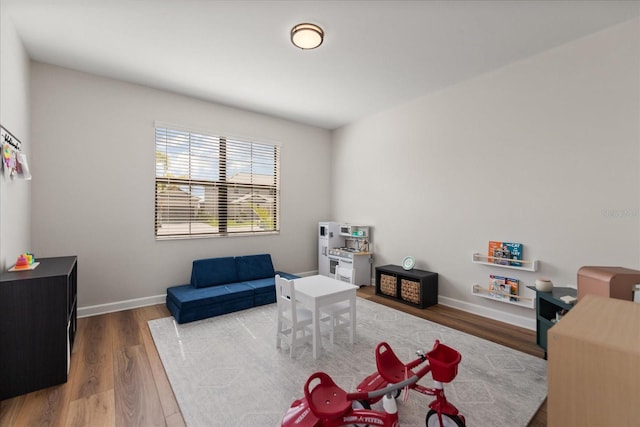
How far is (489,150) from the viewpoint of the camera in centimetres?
357

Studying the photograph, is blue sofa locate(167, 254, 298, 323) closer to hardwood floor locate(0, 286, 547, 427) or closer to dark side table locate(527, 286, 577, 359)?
hardwood floor locate(0, 286, 547, 427)

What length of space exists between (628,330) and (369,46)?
2.97m

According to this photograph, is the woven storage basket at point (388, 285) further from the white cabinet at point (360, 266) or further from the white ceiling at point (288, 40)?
the white ceiling at point (288, 40)

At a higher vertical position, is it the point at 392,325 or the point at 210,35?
the point at 210,35

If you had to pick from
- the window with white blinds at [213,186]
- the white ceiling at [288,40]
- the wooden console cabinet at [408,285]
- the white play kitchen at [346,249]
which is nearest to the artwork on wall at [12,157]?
the white ceiling at [288,40]

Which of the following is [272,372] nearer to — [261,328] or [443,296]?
[261,328]

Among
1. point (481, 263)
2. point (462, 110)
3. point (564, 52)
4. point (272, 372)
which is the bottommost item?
point (272, 372)

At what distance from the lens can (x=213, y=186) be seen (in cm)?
451

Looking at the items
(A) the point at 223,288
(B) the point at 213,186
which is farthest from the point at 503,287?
(B) the point at 213,186

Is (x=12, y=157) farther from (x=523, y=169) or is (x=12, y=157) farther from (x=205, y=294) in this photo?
(x=523, y=169)

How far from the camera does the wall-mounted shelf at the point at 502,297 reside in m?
3.21

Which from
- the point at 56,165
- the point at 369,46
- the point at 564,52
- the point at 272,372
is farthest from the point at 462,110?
the point at 56,165

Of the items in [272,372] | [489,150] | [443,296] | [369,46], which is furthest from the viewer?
[443,296]

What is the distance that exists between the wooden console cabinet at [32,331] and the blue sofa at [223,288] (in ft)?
4.03
